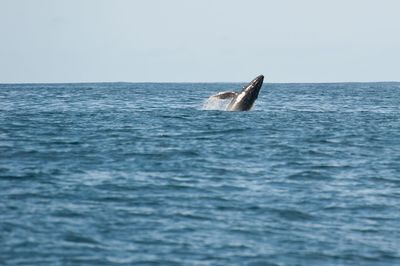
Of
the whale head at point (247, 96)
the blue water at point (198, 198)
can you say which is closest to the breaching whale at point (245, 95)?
the whale head at point (247, 96)

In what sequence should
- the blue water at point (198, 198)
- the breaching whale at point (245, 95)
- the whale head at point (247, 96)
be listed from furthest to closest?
the whale head at point (247, 96), the breaching whale at point (245, 95), the blue water at point (198, 198)

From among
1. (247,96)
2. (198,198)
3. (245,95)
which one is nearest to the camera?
(198,198)

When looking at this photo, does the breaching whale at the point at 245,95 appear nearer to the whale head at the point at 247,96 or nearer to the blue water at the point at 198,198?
the whale head at the point at 247,96

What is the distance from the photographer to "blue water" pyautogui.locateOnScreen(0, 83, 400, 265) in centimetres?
1374

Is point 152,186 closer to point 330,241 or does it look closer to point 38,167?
point 38,167

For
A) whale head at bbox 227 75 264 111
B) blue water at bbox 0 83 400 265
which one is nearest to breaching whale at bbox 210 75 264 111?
whale head at bbox 227 75 264 111

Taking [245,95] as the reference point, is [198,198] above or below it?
below

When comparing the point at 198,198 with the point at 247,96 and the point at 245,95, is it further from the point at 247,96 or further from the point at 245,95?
the point at 247,96

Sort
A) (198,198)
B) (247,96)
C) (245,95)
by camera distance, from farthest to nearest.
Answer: (247,96), (245,95), (198,198)

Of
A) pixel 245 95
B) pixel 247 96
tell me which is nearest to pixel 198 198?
pixel 245 95

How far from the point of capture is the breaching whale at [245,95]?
39022 mm

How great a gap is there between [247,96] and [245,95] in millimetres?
175

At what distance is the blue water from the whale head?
8.28 meters

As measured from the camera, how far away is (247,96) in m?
41.1
